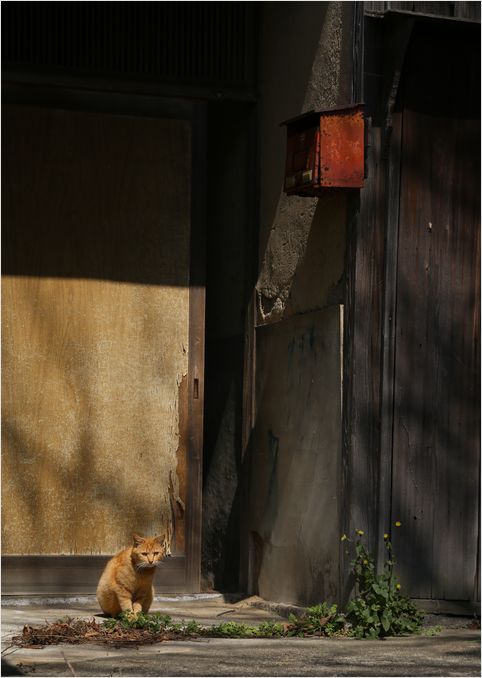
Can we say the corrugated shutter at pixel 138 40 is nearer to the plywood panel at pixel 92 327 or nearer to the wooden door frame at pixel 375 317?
the plywood panel at pixel 92 327

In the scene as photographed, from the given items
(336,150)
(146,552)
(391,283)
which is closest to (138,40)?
(336,150)

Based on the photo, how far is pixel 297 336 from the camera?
7.07 m

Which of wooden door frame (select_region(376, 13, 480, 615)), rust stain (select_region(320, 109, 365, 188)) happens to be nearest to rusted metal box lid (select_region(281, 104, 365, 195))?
rust stain (select_region(320, 109, 365, 188))

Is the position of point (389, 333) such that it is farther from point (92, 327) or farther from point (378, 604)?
point (92, 327)

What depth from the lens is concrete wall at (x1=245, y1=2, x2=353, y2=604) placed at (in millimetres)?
6496

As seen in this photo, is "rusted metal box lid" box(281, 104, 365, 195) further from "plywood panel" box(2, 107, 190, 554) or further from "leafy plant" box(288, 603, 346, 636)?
"leafy plant" box(288, 603, 346, 636)

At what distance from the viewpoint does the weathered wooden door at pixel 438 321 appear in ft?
20.6

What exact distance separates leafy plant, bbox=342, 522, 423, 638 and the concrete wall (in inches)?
9.0

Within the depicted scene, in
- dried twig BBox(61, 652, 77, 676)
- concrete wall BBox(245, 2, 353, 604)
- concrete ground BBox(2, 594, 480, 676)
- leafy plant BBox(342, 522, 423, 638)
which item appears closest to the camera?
dried twig BBox(61, 652, 77, 676)

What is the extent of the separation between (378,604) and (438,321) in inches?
60.0

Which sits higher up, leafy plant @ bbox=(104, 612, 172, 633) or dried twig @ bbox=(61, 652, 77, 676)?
dried twig @ bbox=(61, 652, 77, 676)

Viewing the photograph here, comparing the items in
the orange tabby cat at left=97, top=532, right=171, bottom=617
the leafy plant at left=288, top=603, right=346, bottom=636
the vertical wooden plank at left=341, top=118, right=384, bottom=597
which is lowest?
the leafy plant at left=288, top=603, right=346, bottom=636

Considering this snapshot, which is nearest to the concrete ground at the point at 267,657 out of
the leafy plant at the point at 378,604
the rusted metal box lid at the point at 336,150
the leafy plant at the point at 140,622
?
the leafy plant at the point at 378,604

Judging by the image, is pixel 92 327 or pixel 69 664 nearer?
pixel 69 664
